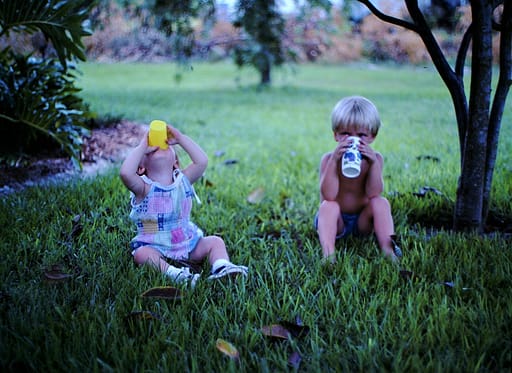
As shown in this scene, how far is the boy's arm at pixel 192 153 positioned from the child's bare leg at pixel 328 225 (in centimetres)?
64

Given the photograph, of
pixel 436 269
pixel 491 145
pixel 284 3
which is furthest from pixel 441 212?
pixel 284 3

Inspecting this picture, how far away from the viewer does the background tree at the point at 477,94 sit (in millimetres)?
2479

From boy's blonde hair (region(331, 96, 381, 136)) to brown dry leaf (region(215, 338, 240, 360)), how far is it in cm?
136

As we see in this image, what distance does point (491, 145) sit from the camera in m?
2.68

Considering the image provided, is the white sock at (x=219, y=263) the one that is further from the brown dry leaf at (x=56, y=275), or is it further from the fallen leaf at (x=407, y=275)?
the fallen leaf at (x=407, y=275)

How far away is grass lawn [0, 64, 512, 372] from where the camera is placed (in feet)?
5.21

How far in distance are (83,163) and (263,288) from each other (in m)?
2.87

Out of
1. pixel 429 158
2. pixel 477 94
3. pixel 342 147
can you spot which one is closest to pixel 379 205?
pixel 342 147

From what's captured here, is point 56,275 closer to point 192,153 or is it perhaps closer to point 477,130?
point 192,153

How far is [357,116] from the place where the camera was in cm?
258

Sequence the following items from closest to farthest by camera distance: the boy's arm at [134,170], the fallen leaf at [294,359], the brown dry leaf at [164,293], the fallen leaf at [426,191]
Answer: the fallen leaf at [294,359] → the brown dry leaf at [164,293] → the boy's arm at [134,170] → the fallen leaf at [426,191]

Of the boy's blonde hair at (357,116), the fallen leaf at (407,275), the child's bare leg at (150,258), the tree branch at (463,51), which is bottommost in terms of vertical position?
the child's bare leg at (150,258)

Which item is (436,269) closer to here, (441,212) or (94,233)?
(441,212)

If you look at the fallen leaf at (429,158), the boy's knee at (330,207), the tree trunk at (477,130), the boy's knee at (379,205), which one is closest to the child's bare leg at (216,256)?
the boy's knee at (330,207)
